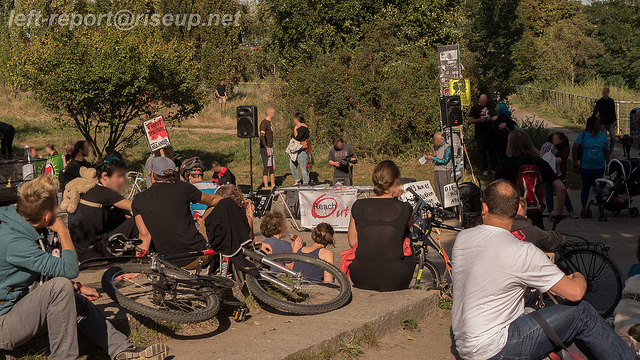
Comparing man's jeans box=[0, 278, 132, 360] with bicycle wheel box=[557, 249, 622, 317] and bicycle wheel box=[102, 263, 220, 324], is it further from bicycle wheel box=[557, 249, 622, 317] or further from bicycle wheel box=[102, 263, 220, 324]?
bicycle wheel box=[557, 249, 622, 317]

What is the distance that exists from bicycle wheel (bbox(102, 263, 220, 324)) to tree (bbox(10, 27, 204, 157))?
13.1 meters

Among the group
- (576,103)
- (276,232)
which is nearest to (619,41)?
(576,103)

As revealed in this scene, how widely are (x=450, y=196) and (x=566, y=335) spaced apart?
6.70 metres

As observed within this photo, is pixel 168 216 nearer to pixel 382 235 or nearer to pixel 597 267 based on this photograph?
pixel 382 235

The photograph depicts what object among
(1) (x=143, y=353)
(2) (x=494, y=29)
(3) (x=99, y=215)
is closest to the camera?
(1) (x=143, y=353)

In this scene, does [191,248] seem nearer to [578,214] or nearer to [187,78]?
[578,214]

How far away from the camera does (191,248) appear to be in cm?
590

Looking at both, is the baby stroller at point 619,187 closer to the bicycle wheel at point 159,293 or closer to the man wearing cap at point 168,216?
the man wearing cap at point 168,216

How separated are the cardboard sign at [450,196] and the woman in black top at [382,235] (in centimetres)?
475

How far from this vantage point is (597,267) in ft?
21.5

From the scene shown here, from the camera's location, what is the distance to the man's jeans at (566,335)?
387cm

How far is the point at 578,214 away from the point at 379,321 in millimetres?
8346

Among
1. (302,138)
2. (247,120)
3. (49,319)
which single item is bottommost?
(49,319)

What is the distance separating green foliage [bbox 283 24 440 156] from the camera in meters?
19.0
